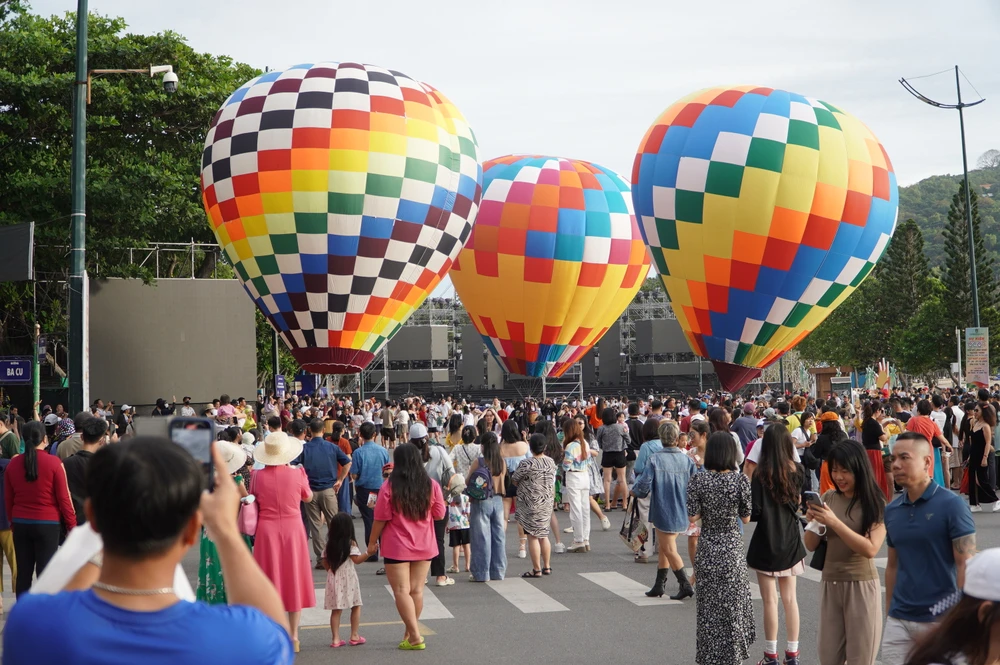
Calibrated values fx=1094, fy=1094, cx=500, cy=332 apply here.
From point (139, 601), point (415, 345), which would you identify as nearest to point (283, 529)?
point (139, 601)

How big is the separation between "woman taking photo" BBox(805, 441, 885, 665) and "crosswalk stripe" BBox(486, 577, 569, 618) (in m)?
3.68

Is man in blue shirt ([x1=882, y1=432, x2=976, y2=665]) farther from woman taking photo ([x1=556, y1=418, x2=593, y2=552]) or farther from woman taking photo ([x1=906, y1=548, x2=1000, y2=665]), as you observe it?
woman taking photo ([x1=556, y1=418, x2=593, y2=552])

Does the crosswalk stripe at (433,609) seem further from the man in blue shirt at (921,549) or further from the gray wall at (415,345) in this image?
the gray wall at (415,345)

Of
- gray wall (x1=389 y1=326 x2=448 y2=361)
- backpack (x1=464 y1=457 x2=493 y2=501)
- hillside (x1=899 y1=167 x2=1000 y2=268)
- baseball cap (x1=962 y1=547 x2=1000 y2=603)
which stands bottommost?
backpack (x1=464 y1=457 x2=493 y2=501)

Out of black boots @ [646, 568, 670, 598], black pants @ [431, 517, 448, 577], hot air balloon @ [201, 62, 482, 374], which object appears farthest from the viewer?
hot air balloon @ [201, 62, 482, 374]

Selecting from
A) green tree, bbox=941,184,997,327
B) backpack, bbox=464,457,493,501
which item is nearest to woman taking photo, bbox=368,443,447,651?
backpack, bbox=464,457,493,501

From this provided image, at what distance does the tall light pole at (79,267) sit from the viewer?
513 inches

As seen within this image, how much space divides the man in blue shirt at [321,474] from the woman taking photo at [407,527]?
3.26 m

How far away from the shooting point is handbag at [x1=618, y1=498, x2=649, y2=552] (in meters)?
11.7

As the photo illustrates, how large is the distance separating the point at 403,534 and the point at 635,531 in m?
4.85

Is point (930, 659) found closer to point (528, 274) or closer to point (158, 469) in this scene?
point (158, 469)

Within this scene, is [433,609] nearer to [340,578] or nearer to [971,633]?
[340,578]

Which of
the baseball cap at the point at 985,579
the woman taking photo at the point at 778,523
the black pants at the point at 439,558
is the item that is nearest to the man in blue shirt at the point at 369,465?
the black pants at the point at 439,558

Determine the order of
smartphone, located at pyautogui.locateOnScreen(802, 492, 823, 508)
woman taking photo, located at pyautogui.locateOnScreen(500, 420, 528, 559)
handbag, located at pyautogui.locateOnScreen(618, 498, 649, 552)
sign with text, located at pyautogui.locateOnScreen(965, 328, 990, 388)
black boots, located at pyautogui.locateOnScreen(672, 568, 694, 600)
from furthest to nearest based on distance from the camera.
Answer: sign with text, located at pyautogui.locateOnScreen(965, 328, 990, 388) < woman taking photo, located at pyautogui.locateOnScreen(500, 420, 528, 559) < handbag, located at pyautogui.locateOnScreen(618, 498, 649, 552) < black boots, located at pyautogui.locateOnScreen(672, 568, 694, 600) < smartphone, located at pyautogui.locateOnScreen(802, 492, 823, 508)
